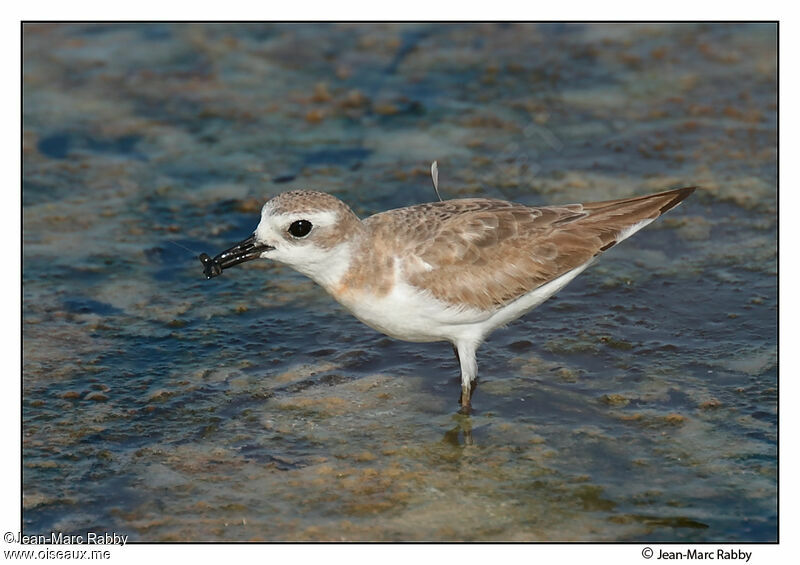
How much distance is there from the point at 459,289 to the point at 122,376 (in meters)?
2.92

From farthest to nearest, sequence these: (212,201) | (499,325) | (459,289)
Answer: (212,201) < (499,325) < (459,289)

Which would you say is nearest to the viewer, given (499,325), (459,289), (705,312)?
(459,289)

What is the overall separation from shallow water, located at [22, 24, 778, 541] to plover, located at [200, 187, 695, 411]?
29.9 inches

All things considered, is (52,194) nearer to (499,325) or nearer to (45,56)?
(45,56)

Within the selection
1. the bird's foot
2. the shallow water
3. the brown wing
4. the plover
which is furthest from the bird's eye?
the bird's foot

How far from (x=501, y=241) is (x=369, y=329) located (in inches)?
71.3

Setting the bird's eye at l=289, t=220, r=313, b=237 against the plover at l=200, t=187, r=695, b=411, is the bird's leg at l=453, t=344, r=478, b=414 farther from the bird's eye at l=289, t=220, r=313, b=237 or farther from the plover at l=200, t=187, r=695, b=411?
the bird's eye at l=289, t=220, r=313, b=237

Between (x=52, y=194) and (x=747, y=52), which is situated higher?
(x=747, y=52)

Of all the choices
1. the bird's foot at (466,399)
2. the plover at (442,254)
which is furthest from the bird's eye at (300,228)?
the bird's foot at (466,399)

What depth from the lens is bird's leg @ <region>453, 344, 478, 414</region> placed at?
804cm

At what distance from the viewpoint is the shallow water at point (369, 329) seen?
7199mm

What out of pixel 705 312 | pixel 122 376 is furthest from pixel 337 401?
pixel 705 312

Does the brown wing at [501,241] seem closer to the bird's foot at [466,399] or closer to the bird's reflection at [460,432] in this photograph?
the bird's foot at [466,399]

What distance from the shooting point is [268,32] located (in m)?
14.2
